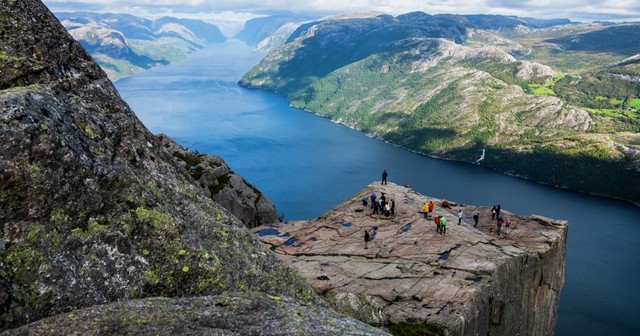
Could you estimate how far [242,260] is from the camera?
2005cm

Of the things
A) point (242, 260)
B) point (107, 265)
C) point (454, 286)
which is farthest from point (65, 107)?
point (454, 286)

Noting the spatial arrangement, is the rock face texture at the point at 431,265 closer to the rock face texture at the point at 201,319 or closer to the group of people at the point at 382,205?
the group of people at the point at 382,205

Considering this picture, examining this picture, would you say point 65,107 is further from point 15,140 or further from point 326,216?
point 326,216

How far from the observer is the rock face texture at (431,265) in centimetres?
3738

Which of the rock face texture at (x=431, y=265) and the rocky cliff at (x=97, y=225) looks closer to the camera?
the rocky cliff at (x=97, y=225)

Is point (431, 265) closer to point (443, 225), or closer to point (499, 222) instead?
point (443, 225)

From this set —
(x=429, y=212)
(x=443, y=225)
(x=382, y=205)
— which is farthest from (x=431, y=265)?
(x=382, y=205)

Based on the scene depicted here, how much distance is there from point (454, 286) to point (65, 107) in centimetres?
3618

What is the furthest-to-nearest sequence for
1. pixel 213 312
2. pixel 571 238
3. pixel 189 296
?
Result: pixel 571 238, pixel 189 296, pixel 213 312

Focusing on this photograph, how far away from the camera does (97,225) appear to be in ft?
52.9

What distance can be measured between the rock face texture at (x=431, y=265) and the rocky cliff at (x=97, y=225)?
17299mm

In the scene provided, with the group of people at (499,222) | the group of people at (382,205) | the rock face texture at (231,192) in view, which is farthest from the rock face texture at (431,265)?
the rock face texture at (231,192)

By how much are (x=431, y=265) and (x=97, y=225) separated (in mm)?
36398

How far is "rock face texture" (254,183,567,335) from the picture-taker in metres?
37.4
